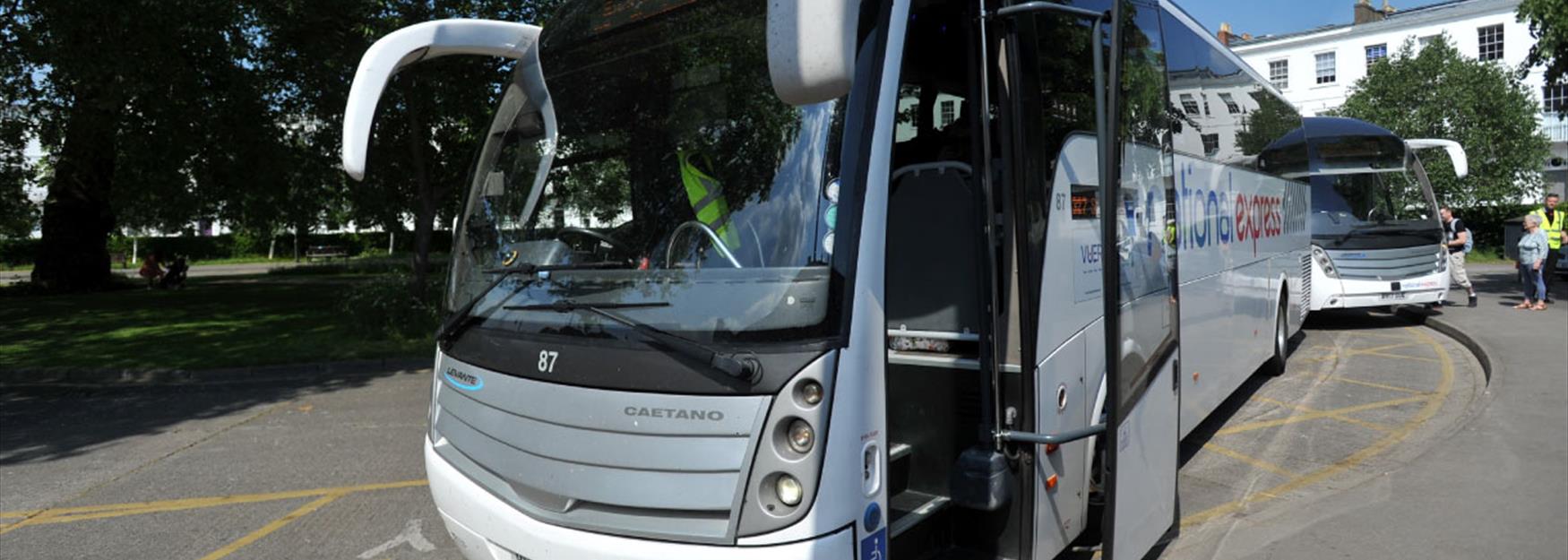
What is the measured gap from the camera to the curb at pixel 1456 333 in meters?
9.90

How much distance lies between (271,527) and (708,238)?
392 centimetres

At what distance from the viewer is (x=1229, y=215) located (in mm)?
7270

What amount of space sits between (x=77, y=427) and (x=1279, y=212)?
11.9 m

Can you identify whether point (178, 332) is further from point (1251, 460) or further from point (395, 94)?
point (1251, 460)

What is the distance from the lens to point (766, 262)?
3.10 m

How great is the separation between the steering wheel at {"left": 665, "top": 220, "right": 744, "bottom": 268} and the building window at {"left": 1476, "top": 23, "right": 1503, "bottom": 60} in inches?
2051

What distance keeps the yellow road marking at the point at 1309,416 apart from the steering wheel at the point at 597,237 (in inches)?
228

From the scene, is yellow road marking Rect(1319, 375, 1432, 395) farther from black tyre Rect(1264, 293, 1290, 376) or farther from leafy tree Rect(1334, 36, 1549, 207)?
leafy tree Rect(1334, 36, 1549, 207)

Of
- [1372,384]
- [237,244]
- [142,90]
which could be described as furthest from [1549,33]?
[237,244]

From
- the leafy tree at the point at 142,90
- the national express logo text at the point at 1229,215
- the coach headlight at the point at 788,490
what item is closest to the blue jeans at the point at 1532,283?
the national express logo text at the point at 1229,215

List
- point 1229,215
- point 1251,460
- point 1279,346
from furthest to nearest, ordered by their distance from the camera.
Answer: point 1279,346 < point 1229,215 < point 1251,460

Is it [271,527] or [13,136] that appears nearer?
[271,527]

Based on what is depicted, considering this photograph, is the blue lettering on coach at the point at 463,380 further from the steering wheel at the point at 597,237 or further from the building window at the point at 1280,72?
the building window at the point at 1280,72

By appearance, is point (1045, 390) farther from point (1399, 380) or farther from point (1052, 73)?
→ point (1399, 380)
